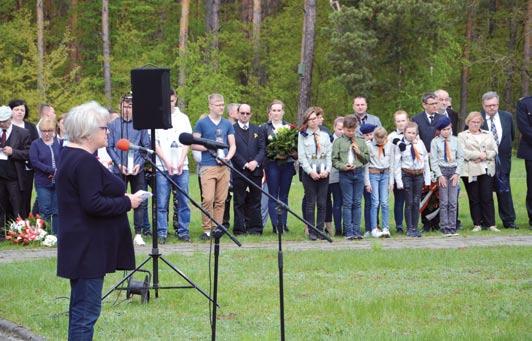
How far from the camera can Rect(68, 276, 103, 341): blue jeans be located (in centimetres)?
781

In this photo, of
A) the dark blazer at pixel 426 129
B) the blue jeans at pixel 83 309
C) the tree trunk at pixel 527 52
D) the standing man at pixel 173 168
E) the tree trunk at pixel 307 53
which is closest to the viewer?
the blue jeans at pixel 83 309

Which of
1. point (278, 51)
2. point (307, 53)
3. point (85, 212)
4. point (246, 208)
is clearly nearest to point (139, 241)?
point (246, 208)

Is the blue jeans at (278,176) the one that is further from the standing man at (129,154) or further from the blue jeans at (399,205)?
the standing man at (129,154)

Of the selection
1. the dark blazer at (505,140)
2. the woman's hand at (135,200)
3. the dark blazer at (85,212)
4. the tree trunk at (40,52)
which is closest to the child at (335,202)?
the dark blazer at (505,140)

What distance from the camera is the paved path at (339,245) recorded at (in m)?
15.1

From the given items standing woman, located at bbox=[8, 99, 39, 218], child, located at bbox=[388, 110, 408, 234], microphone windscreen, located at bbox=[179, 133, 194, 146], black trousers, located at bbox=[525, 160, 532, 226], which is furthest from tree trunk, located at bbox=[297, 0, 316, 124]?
microphone windscreen, located at bbox=[179, 133, 194, 146]

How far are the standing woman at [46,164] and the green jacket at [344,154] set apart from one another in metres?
4.44

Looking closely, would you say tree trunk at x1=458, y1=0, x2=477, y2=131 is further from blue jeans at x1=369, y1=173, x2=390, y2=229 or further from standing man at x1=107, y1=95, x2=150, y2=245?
standing man at x1=107, y1=95, x2=150, y2=245

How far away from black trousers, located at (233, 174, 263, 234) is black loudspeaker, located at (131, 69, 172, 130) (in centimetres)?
619

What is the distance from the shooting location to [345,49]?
4541 centimetres

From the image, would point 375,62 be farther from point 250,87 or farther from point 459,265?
point 459,265

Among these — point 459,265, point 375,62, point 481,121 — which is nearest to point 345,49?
point 375,62

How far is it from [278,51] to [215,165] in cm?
3632

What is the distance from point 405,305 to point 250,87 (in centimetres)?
4188
